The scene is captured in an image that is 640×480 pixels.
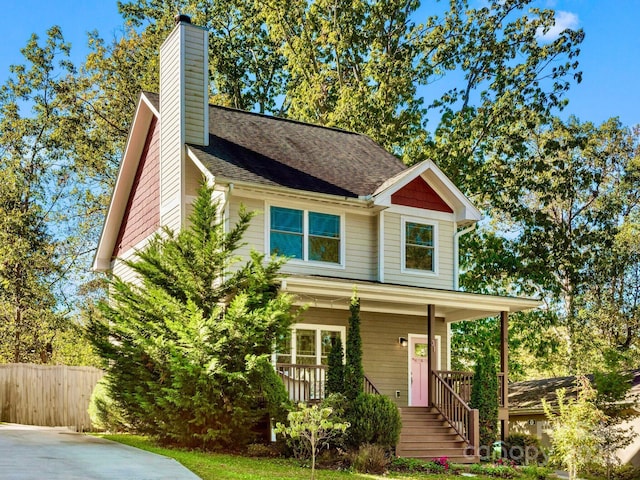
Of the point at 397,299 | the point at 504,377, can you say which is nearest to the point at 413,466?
the point at 397,299

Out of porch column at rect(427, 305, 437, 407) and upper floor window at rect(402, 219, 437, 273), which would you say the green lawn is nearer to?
porch column at rect(427, 305, 437, 407)

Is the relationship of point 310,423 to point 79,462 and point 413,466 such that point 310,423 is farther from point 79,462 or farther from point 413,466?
point 79,462

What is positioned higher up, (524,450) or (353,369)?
(353,369)

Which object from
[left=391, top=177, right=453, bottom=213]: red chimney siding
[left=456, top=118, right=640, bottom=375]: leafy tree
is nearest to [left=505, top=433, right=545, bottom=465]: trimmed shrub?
[left=391, top=177, right=453, bottom=213]: red chimney siding

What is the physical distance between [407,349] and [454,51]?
40.3 feet

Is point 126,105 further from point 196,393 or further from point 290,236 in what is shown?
point 196,393

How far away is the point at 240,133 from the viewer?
21.3 metres

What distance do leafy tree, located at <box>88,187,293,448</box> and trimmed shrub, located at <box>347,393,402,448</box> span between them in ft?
5.47

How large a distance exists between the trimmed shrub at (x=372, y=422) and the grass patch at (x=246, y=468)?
100cm

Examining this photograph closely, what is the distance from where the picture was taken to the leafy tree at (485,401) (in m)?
18.7

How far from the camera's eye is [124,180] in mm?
23172

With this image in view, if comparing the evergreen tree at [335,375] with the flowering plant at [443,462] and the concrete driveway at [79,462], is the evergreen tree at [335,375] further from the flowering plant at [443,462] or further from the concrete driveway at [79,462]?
the concrete driveway at [79,462]

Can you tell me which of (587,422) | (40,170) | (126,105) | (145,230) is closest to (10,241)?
(40,170)

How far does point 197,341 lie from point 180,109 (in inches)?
275
